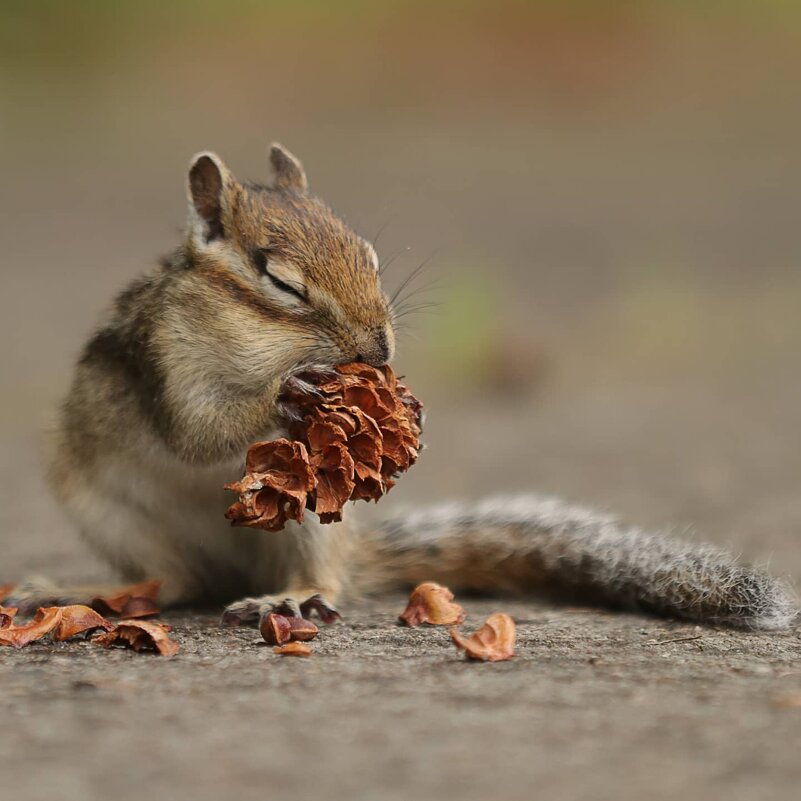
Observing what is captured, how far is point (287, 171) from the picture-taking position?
4.22 metres

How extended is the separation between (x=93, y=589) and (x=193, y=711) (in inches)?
64.7

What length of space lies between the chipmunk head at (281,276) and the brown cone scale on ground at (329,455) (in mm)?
111

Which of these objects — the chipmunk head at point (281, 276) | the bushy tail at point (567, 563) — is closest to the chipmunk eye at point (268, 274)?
the chipmunk head at point (281, 276)

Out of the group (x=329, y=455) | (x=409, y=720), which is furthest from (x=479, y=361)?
(x=409, y=720)

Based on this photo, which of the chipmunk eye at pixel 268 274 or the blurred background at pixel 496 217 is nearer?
the chipmunk eye at pixel 268 274

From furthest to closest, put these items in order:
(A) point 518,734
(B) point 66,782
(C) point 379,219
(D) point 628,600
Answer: (C) point 379,219, (D) point 628,600, (A) point 518,734, (B) point 66,782

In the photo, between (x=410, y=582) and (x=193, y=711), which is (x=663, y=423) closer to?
(x=410, y=582)

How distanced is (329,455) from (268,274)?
1.71 ft

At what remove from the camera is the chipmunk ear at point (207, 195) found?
379cm

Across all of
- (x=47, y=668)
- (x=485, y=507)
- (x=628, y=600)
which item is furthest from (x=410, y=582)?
(x=47, y=668)

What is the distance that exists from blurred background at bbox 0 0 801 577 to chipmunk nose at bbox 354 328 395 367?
56 centimetres

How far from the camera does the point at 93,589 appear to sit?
163 inches

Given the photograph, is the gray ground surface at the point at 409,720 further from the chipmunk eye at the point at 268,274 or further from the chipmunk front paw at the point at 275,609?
the chipmunk eye at the point at 268,274

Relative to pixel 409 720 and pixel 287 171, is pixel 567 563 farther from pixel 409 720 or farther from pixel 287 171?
pixel 409 720
